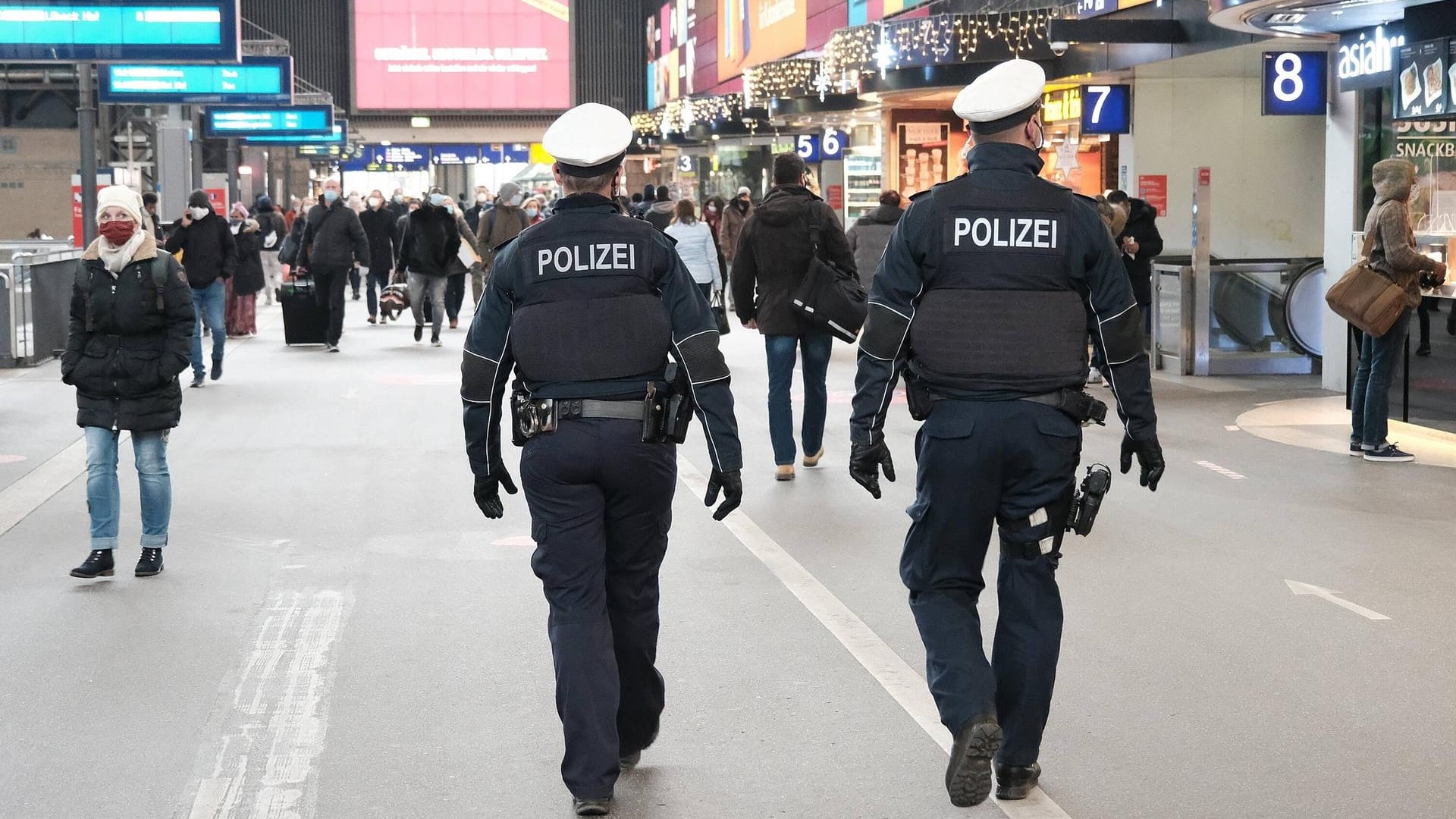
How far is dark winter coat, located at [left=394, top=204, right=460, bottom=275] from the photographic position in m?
20.4

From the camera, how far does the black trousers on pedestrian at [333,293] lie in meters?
20.0

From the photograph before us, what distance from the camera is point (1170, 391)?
50.2 feet

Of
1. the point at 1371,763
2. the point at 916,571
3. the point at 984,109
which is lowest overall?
the point at 1371,763

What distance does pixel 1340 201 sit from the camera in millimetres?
14414

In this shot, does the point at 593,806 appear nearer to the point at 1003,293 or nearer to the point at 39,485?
the point at 1003,293

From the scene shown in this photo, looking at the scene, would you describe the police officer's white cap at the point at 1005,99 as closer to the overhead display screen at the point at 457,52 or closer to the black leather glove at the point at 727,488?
the black leather glove at the point at 727,488

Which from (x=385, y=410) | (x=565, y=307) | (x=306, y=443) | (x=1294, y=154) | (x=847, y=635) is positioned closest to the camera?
(x=565, y=307)

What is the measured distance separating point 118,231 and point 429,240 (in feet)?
41.4

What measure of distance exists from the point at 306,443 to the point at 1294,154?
12.6 meters

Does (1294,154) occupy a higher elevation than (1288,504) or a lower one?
higher

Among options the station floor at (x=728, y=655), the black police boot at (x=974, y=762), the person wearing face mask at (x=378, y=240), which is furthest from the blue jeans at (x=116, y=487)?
the person wearing face mask at (x=378, y=240)

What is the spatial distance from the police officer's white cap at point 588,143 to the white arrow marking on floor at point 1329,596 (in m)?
3.79

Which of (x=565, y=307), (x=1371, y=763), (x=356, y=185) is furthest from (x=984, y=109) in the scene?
(x=356, y=185)

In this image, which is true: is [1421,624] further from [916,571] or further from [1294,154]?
[1294,154]
